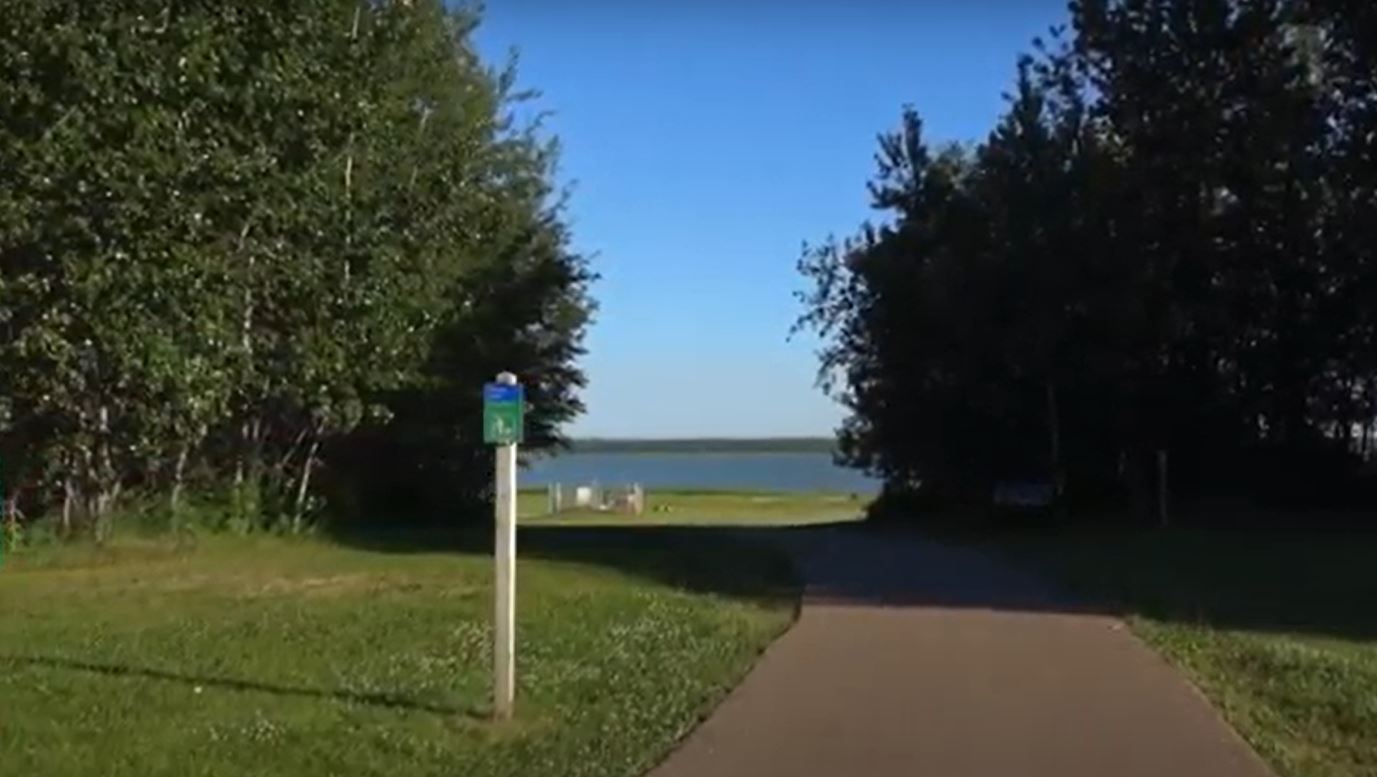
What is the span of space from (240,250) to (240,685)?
1392cm

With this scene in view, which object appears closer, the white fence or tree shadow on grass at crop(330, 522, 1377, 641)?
tree shadow on grass at crop(330, 522, 1377, 641)

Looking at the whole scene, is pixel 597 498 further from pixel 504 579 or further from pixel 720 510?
pixel 504 579

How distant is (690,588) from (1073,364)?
16.6 m

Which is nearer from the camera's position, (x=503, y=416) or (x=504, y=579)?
(x=503, y=416)

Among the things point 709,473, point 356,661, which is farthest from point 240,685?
point 709,473

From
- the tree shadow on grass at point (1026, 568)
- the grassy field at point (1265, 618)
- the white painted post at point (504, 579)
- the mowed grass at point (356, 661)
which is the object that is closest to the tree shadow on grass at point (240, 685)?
the mowed grass at point (356, 661)

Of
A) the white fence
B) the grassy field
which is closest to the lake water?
the white fence

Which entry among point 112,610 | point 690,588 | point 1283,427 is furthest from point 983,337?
point 112,610

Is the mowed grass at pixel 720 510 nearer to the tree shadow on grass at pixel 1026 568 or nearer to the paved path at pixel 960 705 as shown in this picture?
the tree shadow on grass at pixel 1026 568

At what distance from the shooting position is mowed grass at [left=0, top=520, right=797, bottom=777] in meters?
10.2

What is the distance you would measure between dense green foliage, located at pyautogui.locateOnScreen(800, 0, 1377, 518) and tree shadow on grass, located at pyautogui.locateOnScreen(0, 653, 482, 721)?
22115 millimetres

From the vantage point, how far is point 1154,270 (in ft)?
112

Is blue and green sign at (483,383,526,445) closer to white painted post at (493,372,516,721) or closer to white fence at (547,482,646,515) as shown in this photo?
white painted post at (493,372,516,721)

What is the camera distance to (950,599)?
63.6ft
